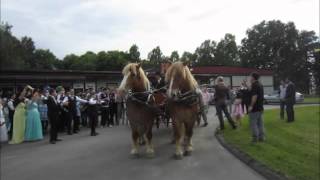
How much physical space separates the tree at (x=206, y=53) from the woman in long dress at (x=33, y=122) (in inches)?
3520

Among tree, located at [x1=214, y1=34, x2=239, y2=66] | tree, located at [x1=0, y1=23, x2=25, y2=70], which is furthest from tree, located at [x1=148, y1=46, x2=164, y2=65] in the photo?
tree, located at [x1=214, y1=34, x2=239, y2=66]

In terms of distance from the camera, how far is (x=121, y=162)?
11.1 metres

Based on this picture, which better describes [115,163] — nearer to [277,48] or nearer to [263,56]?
[263,56]

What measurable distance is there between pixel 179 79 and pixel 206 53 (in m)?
98.8

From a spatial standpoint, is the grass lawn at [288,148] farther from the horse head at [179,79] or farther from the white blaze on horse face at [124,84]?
the white blaze on horse face at [124,84]

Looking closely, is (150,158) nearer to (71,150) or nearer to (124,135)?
(71,150)

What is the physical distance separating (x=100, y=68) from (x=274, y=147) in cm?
7369

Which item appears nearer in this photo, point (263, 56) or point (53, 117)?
point (53, 117)

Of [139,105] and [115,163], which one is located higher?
[139,105]

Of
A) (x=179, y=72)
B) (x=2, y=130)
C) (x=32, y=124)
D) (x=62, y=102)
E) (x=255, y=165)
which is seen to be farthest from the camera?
(x=62, y=102)

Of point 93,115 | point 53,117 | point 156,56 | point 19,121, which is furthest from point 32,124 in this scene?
point 156,56

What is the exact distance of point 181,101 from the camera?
11.4 meters

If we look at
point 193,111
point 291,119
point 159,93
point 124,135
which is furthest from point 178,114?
point 291,119

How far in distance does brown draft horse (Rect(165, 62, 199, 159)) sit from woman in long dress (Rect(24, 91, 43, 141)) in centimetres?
787
